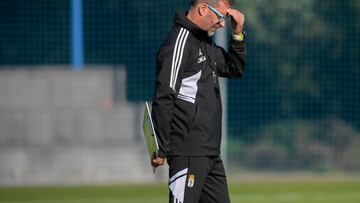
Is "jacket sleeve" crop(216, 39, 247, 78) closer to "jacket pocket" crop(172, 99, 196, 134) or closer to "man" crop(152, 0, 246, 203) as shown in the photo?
"man" crop(152, 0, 246, 203)

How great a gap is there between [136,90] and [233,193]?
342cm

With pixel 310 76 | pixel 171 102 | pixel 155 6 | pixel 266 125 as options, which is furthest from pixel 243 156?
pixel 171 102

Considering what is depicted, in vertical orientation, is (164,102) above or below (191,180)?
above

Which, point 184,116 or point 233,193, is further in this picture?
point 233,193

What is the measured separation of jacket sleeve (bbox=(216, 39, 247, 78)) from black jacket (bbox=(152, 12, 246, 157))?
0.25 metres

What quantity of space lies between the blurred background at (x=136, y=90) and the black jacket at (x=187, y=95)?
25.6ft

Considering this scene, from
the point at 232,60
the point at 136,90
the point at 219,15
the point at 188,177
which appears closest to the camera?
the point at 188,177

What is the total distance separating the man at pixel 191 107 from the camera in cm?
558

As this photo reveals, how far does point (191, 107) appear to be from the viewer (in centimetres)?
573

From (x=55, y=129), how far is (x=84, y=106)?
21.7 inches

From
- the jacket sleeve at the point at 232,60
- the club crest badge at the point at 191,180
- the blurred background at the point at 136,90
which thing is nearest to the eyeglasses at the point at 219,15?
the jacket sleeve at the point at 232,60

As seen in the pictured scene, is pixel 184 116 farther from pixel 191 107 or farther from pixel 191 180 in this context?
pixel 191 180

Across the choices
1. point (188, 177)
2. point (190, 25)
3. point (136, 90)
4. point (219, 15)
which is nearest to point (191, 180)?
point (188, 177)

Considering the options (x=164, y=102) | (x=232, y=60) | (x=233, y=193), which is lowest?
(x=233, y=193)
